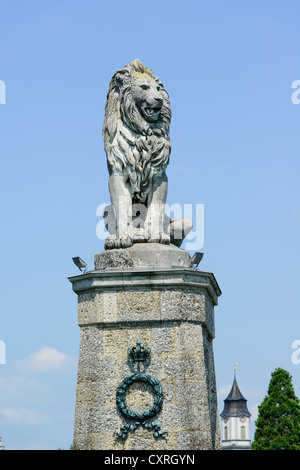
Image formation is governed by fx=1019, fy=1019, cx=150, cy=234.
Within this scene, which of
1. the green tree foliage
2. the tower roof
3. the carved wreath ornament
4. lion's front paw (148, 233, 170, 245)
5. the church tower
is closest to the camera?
the carved wreath ornament

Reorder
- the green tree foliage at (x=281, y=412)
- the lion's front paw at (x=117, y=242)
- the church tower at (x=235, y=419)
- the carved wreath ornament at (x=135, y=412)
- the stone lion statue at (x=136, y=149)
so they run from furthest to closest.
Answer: the church tower at (x=235, y=419)
the green tree foliage at (x=281, y=412)
the stone lion statue at (x=136, y=149)
the lion's front paw at (x=117, y=242)
the carved wreath ornament at (x=135, y=412)

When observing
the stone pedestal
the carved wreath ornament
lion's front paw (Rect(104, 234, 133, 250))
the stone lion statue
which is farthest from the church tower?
the carved wreath ornament

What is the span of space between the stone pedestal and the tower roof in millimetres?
170714

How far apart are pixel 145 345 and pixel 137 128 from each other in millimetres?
3493

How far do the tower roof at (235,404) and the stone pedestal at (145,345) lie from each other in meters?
171

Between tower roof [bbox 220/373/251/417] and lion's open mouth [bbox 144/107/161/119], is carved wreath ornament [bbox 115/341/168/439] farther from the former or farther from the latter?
tower roof [bbox 220/373/251/417]

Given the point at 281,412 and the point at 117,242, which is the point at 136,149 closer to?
the point at 117,242

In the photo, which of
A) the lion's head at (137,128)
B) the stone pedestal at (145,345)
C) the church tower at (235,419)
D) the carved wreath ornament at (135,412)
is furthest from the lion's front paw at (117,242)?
→ the church tower at (235,419)

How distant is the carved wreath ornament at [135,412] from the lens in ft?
48.3

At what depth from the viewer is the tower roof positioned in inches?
7298

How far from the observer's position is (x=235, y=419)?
608ft

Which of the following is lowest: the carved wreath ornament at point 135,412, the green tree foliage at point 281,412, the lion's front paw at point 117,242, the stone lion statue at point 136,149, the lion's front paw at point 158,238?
the carved wreath ornament at point 135,412

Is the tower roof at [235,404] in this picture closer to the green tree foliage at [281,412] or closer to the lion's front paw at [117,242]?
the green tree foliage at [281,412]
